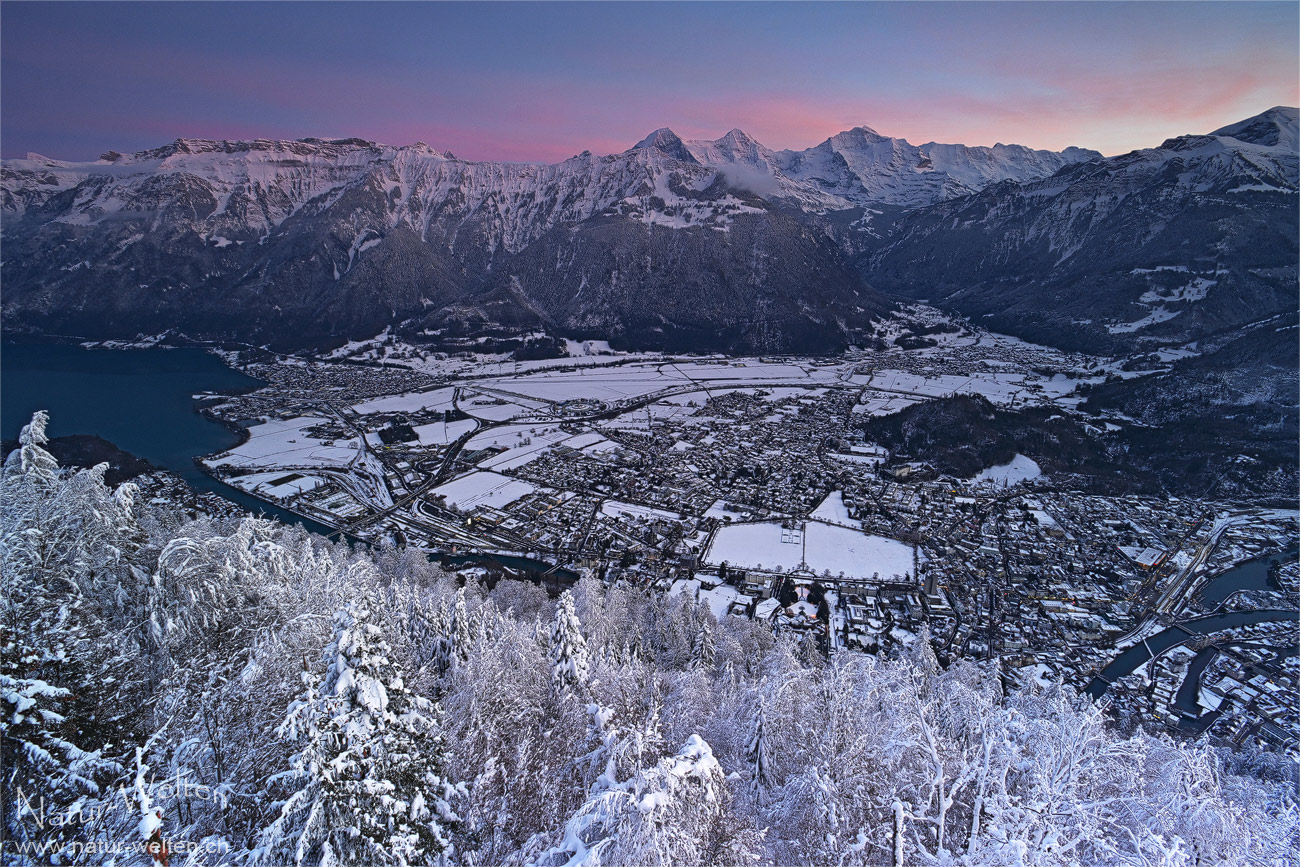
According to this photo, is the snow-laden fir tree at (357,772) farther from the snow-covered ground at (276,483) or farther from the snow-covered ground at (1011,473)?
the snow-covered ground at (1011,473)

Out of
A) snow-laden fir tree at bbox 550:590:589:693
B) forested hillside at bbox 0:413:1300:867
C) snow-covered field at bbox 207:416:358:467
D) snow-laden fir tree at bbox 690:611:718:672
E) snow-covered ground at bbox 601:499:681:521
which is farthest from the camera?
snow-covered field at bbox 207:416:358:467

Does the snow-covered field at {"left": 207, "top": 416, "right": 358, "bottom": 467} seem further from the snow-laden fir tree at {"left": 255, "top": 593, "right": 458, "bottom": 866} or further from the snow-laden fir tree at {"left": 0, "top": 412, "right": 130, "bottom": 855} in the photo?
the snow-laden fir tree at {"left": 255, "top": 593, "right": 458, "bottom": 866}

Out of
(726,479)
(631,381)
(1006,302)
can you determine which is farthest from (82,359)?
(1006,302)

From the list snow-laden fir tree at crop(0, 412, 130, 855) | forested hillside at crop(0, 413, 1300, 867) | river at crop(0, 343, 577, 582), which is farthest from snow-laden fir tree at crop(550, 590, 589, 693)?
river at crop(0, 343, 577, 582)

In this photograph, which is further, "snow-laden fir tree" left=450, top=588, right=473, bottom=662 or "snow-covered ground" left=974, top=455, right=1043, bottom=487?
"snow-covered ground" left=974, top=455, right=1043, bottom=487

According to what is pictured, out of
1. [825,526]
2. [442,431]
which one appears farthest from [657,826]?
[442,431]

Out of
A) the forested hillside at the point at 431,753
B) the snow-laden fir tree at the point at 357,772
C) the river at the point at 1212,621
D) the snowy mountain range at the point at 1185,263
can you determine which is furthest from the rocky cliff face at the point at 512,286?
the snow-laden fir tree at the point at 357,772
